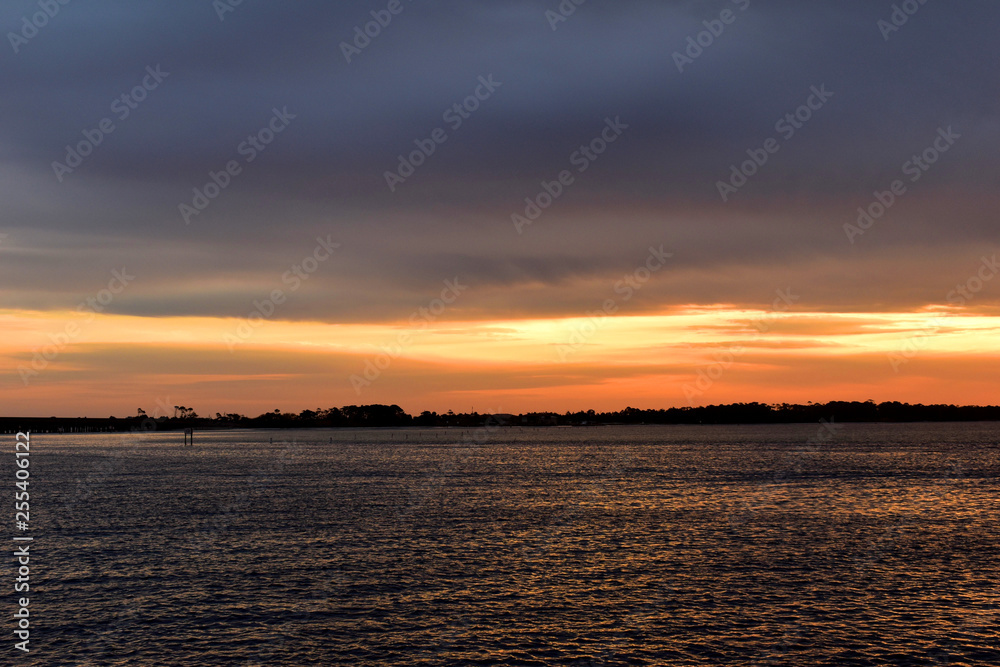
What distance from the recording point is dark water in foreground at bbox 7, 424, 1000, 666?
111ft

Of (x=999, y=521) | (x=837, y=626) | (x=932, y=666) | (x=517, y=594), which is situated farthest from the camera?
(x=999, y=521)

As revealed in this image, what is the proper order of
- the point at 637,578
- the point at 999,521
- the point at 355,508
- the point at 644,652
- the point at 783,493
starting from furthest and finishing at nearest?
the point at 783,493 < the point at 355,508 < the point at 999,521 < the point at 637,578 < the point at 644,652

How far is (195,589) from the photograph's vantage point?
44031mm

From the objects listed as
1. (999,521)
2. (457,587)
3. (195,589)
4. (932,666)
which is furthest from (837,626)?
(999,521)

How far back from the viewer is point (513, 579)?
46562mm

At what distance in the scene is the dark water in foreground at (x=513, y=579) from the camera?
33906mm

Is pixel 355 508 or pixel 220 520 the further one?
pixel 355 508

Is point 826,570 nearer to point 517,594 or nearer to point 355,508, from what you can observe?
point 517,594

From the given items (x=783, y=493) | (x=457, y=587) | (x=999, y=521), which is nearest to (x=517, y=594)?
(x=457, y=587)

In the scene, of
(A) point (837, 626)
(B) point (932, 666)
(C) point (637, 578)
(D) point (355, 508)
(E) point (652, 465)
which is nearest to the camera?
(B) point (932, 666)

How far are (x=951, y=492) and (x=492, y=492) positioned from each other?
5546 cm

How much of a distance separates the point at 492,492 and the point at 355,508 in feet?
74.4

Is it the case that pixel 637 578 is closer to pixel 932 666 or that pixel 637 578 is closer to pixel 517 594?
pixel 517 594

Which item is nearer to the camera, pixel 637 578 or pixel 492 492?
pixel 637 578
